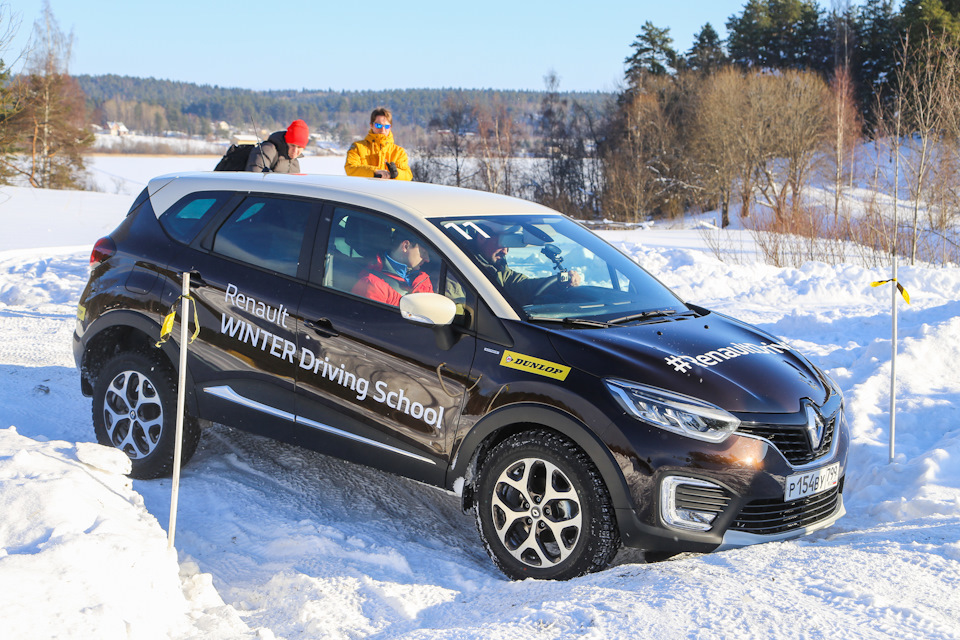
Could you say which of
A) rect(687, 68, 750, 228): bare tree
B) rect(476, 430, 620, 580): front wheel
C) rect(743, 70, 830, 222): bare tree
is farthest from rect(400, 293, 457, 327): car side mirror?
rect(687, 68, 750, 228): bare tree

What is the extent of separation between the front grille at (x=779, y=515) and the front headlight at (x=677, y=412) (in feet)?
1.24

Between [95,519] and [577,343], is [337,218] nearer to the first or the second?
[577,343]

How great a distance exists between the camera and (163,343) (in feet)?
16.2

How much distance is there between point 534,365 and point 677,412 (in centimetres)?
68

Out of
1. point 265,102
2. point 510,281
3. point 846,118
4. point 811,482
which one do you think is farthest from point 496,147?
point 811,482

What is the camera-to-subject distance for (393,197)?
4.53m

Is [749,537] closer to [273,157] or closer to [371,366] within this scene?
[371,366]

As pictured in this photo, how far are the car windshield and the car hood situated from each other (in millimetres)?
215

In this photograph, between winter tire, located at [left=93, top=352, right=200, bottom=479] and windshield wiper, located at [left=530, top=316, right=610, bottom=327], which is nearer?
windshield wiper, located at [left=530, top=316, right=610, bottom=327]

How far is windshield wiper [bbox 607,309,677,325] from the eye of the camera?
4.22 meters

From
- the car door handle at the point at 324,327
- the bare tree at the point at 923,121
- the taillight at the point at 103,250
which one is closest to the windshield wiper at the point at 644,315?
the car door handle at the point at 324,327

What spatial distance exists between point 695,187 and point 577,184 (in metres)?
15.8

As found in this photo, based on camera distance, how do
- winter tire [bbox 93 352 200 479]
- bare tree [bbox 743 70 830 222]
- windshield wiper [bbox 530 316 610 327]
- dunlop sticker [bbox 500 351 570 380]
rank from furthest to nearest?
bare tree [bbox 743 70 830 222] < winter tire [bbox 93 352 200 479] < windshield wiper [bbox 530 316 610 327] < dunlop sticker [bbox 500 351 570 380]

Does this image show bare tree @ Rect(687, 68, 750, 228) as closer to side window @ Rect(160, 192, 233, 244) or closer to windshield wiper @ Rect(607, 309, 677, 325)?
windshield wiper @ Rect(607, 309, 677, 325)
